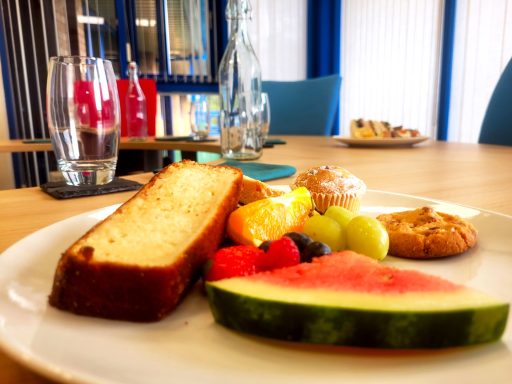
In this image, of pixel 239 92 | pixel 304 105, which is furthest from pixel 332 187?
pixel 304 105

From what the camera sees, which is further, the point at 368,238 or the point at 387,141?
the point at 387,141

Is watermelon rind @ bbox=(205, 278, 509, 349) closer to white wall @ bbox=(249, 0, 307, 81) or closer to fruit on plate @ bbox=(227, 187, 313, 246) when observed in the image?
fruit on plate @ bbox=(227, 187, 313, 246)

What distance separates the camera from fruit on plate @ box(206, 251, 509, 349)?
0.38 m

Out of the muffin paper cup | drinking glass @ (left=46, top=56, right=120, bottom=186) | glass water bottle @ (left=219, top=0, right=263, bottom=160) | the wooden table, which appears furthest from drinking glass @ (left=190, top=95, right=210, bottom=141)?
the muffin paper cup

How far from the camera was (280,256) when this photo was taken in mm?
530

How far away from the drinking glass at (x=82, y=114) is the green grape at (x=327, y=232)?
601mm

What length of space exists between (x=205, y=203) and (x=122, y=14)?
4.78 metres

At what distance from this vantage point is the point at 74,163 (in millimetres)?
1039

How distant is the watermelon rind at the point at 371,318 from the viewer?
377 mm

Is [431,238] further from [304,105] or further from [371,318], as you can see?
[304,105]

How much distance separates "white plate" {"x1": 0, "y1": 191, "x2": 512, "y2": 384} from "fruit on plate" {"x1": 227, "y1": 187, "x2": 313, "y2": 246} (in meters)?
0.15

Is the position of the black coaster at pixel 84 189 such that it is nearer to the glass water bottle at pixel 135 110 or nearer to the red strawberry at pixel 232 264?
the red strawberry at pixel 232 264

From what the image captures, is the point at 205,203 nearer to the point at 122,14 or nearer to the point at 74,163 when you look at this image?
the point at 74,163

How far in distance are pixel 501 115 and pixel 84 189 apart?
Answer: 2.58m
